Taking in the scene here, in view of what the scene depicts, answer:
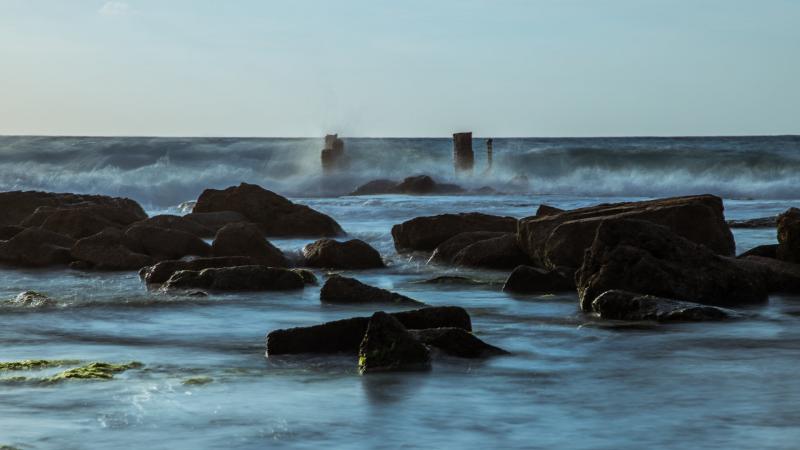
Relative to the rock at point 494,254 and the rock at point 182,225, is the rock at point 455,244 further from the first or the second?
the rock at point 182,225

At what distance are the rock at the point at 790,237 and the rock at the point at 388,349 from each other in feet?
20.7

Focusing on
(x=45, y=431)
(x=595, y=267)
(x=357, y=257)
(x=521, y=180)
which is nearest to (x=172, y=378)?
(x=45, y=431)

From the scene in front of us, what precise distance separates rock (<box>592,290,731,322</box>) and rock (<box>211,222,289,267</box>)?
6172 mm

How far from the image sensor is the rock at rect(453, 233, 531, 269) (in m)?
15.8

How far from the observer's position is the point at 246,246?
52.7ft

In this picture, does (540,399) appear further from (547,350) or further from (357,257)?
(357,257)

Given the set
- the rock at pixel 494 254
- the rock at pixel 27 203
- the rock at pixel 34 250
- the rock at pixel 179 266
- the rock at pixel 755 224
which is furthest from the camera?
the rock at pixel 27 203

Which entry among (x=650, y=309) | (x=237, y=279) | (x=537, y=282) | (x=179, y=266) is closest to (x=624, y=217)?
(x=537, y=282)

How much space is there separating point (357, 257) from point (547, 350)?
759cm

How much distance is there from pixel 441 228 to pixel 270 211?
452cm

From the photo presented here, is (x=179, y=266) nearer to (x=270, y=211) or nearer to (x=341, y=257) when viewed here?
(x=341, y=257)

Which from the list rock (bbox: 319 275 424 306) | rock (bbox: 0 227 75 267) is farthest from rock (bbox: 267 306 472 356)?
rock (bbox: 0 227 75 267)

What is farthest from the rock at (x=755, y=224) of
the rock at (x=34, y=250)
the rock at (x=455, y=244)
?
the rock at (x=34, y=250)

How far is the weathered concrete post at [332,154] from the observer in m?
48.1
